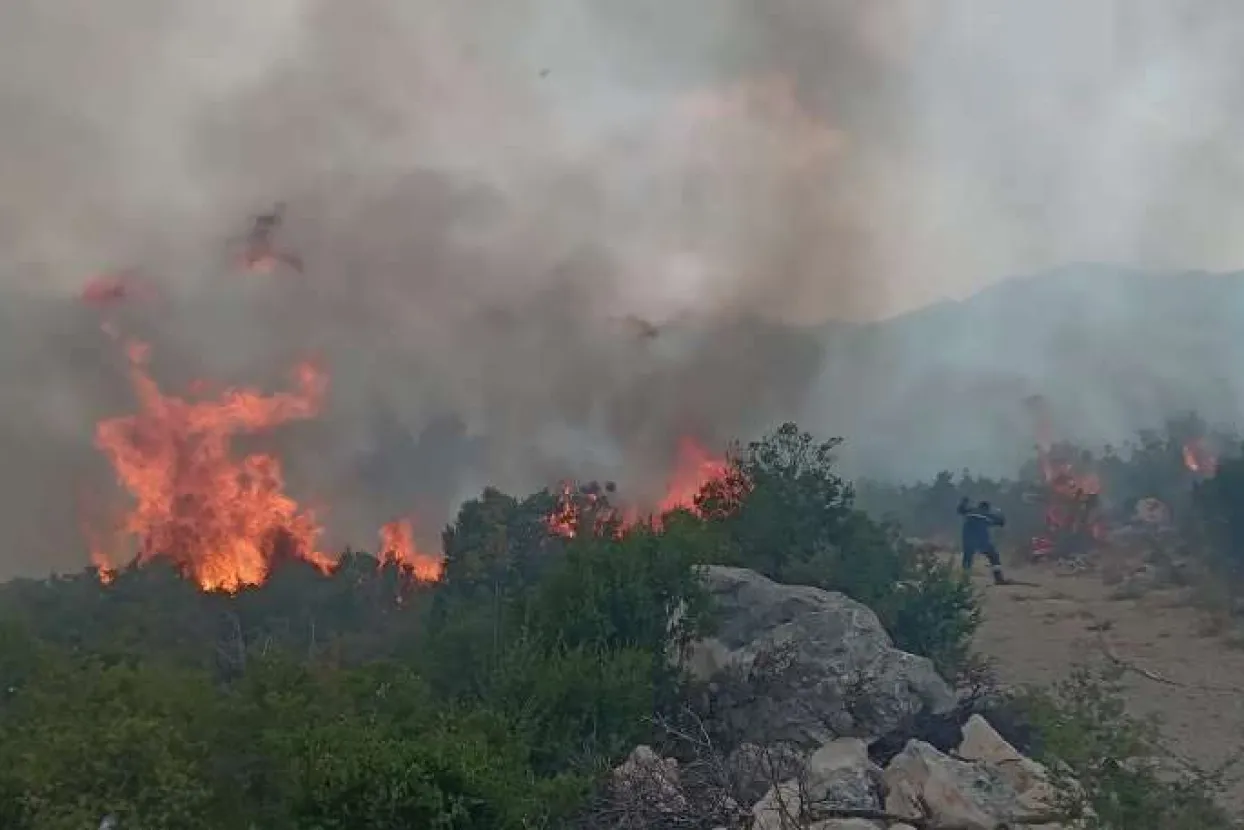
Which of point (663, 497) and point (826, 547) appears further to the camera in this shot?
point (663, 497)

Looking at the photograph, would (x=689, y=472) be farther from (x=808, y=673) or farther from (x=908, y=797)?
(x=908, y=797)

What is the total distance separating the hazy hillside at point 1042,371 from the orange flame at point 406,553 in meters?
27.9

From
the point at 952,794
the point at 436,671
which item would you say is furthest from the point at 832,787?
the point at 436,671

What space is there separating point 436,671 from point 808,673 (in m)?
6.11

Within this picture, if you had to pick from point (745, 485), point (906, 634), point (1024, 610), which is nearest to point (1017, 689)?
point (906, 634)

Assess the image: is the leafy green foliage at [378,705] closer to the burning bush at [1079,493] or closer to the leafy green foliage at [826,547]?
the leafy green foliage at [826,547]

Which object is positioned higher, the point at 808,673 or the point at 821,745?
the point at 808,673

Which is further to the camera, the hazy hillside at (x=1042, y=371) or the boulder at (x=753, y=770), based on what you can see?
the hazy hillside at (x=1042, y=371)

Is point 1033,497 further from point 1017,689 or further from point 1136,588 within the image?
point 1017,689

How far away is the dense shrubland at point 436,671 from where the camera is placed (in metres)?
10.2

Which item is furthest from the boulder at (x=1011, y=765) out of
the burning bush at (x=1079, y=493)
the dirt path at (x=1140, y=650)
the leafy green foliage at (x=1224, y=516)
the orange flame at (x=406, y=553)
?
the orange flame at (x=406, y=553)

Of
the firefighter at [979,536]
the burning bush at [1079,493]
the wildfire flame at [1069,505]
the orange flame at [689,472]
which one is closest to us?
the firefighter at [979,536]

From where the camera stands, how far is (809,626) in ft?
57.8

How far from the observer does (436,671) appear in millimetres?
18469
